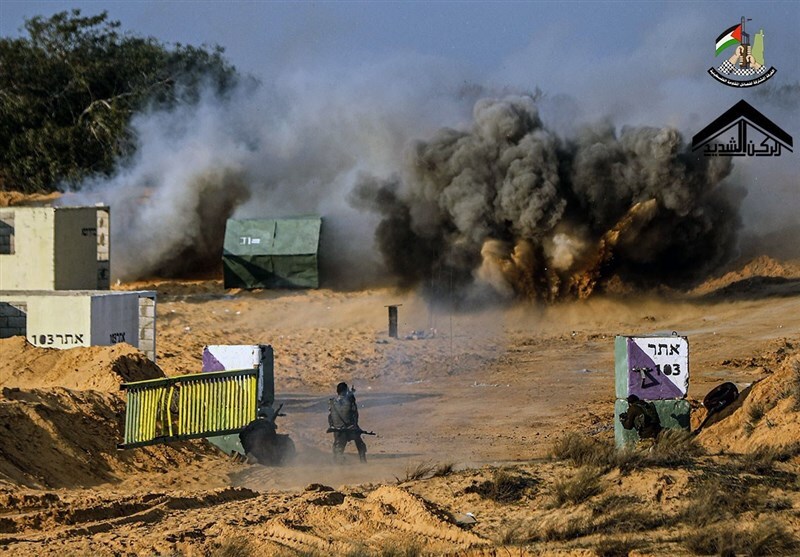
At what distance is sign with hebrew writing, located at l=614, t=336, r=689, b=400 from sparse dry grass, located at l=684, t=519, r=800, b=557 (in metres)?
3.15

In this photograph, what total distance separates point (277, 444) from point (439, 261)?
15.3 meters

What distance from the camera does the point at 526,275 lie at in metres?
27.0

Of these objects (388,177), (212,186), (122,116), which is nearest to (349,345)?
(388,177)

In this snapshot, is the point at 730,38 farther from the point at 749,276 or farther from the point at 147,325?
the point at 147,325

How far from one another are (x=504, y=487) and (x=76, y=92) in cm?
3716

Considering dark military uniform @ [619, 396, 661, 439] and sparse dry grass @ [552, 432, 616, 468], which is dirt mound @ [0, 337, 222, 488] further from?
dark military uniform @ [619, 396, 661, 439]

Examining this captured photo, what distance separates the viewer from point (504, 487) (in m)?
9.08

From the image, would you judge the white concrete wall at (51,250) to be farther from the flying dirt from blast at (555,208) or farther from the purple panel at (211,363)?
the flying dirt from blast at (555,208)

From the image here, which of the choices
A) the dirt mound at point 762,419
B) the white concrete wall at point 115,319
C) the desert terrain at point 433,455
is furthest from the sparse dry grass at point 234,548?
the white concrete wall at point 115,319

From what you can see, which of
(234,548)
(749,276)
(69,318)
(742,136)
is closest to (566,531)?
(234,548)

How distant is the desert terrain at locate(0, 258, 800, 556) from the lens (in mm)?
8070

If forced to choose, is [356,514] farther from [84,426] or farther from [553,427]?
[553,427]

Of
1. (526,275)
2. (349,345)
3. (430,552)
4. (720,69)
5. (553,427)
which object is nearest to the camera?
(430,552)

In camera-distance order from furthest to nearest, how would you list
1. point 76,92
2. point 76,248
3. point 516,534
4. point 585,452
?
point 76,92, point 76,248, point 585,452, point 516,534
